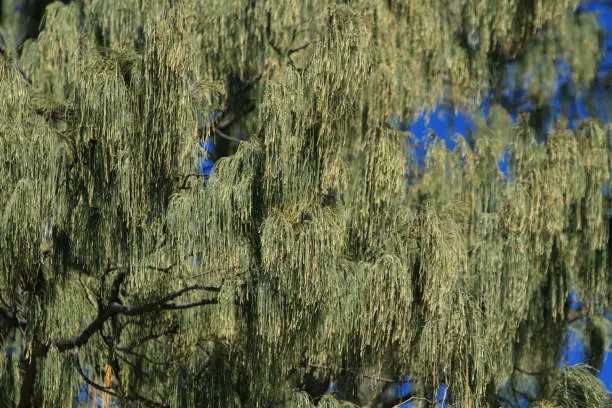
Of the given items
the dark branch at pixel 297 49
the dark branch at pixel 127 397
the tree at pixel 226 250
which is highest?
the dark branch at pixel 297 49

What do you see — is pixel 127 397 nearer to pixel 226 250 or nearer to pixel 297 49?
pixel 226 250

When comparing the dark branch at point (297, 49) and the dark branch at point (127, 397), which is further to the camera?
the dark branch at point (297, 49)

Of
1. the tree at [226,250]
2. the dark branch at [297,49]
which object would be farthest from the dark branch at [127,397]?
the dark branch at [297,49]

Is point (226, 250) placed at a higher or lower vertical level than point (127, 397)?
higher

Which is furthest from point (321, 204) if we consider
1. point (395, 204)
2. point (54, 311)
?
point (54, 311)

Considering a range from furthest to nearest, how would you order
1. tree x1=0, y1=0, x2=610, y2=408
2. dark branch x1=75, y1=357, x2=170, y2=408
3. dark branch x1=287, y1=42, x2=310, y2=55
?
dark branch x1=287, y1=42, x2=310, y2=55, dark branch x1=75, y1=357, x2=170, y2=408, tree x1=0, y1=0, x2=610, y2=408

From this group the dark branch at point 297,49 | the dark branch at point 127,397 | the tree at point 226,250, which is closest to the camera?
the tree at point 226,250

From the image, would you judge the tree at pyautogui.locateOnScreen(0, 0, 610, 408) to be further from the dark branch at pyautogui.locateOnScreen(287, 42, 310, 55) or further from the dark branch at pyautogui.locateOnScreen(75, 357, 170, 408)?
the dark branch at pyautogui.locateOnScreen(287, 42, 310, 55)

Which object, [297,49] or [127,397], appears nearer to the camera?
[127,397]

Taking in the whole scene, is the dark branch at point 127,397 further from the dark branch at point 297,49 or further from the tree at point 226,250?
the dark branch at point 297,49

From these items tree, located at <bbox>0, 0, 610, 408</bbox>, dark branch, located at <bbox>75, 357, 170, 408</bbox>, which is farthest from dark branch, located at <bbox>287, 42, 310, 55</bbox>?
dark branch, located at <bbox>75, 357, 170, 408</bbox>

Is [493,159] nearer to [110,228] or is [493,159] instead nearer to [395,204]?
[395,204]

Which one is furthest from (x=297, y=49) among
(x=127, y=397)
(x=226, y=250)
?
(x=127, y=397)

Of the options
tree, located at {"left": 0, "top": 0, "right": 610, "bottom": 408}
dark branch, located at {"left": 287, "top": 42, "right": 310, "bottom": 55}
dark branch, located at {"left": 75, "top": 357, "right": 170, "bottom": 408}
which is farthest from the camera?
dark branch, located at {"left": 287, "top": 42, "right": 310, "bottom": 55}
